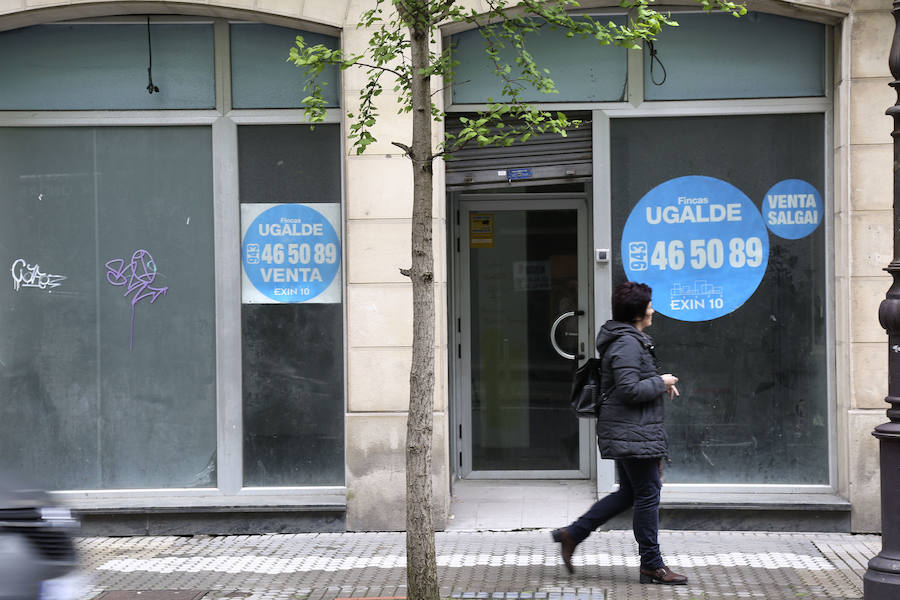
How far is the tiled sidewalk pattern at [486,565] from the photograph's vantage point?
269 inches

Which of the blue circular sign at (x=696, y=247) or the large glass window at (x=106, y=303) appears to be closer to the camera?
the blue circular sign at (x=696, y=247)

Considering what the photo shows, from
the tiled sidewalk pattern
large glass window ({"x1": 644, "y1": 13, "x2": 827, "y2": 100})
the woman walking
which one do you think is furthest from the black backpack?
large glass window ({"x1": 644, "y1": 13, "x2": 827, "y2": 100})

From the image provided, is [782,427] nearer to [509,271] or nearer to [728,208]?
[728,208]

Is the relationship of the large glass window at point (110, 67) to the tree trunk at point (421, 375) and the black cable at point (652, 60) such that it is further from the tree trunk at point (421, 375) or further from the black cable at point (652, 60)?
the black cable at point (652, 60)

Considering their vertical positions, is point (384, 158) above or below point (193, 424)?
above

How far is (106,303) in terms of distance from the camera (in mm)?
8992

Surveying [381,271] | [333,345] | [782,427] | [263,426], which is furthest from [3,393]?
[782,427]

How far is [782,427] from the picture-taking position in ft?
28.7

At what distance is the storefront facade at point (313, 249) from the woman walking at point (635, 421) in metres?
1.96

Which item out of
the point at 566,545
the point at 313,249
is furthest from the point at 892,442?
the point at 313,249

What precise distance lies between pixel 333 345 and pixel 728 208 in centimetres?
331

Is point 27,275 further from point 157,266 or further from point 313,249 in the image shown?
point 313,249

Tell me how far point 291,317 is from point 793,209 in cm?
406

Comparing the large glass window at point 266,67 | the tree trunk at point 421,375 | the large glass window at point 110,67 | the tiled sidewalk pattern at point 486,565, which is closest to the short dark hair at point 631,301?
the tree trunk at point 421,375
